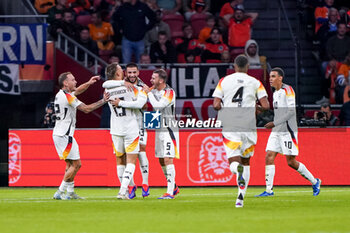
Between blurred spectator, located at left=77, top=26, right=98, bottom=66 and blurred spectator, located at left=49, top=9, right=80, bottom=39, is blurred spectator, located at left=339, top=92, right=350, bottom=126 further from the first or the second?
blurred spectator, located at left=49, top=9, right=80, bottom=39

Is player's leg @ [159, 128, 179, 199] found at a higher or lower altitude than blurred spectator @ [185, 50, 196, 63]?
lower

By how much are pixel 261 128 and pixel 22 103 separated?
578 cm

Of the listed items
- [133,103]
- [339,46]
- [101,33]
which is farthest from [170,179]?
[339,46]

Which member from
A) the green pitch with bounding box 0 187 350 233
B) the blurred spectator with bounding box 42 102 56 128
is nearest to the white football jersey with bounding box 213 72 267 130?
the green pitch with bounding box 0 187 350 233

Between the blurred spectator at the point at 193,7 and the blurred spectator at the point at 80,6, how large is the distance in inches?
105

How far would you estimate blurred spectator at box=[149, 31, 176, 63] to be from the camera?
21.2 meters

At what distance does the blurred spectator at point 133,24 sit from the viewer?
2138 centimetres

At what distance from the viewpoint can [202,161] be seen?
18359 mm

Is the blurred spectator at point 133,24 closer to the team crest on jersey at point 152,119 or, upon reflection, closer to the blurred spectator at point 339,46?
the blurred spectator at point 339,46

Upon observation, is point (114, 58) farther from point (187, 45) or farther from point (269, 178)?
point (269, 178)

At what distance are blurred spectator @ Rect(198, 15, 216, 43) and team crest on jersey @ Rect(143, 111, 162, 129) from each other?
772 centimetres

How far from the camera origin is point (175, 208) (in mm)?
11492

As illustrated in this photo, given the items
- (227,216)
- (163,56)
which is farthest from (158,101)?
(163,56)

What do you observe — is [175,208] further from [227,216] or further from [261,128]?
[261,128]
